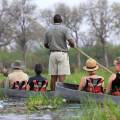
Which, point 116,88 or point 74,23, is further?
point 74,23

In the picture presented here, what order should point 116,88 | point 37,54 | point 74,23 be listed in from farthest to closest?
point 37,54
point 74,23
point 116,88

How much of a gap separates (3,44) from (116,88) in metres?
62.4

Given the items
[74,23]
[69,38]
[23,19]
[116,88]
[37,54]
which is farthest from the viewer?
[37,54]

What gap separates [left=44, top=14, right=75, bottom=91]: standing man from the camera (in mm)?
14117

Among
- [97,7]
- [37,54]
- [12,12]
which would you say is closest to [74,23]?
[97,7]

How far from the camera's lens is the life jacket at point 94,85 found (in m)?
11.4

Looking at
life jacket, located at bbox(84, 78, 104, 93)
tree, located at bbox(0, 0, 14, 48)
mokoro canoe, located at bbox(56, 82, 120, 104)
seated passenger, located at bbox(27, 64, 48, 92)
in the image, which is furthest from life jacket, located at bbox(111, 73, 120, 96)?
tree, located at bbox(0, 0, 14, 48)

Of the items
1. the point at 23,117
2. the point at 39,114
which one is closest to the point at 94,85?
the point at 39,114

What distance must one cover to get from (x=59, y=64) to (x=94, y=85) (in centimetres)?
310

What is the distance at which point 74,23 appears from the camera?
254 feet

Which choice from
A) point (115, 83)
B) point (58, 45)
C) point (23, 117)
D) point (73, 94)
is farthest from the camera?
point (58, 45)

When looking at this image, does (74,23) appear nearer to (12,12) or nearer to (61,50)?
(12,12)

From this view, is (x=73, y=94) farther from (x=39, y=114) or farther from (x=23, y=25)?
(x=23, y=25)

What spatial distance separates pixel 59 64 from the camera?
14484mm
